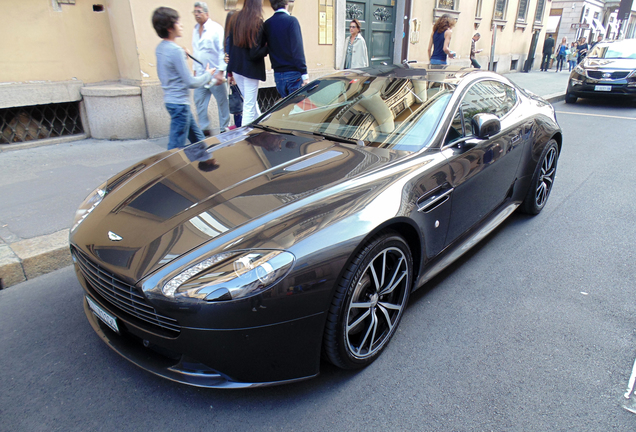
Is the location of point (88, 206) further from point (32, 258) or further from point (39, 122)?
point (39, 122)

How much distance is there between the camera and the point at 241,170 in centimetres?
250

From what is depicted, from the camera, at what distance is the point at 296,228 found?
1901mm

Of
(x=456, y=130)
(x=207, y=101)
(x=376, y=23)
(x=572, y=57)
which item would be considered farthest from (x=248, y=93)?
(x=572, y=57)

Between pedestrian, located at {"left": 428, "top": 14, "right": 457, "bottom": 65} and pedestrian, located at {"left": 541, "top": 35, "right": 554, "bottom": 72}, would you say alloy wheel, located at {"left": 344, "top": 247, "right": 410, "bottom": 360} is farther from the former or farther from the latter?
pedestrian, located at {"left": 541, "top": 35, "right": 554, "bottom": 72}

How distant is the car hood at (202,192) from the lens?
193cm

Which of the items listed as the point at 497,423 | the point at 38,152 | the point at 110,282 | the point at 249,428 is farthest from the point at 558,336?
the point at 38,152

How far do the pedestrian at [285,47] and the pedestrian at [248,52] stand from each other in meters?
0.13

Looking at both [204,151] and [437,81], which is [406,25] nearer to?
[437,81]

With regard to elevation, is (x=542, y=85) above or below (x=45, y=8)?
below

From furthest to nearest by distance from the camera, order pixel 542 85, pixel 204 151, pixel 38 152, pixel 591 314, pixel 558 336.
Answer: pixel 542 85
pixel 38 152
pixel 204 151
pixel 591 314
pixel 558 336

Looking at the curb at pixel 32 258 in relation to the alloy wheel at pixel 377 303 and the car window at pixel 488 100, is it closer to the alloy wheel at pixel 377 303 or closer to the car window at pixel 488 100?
the alloy wheel at pixel 377 303

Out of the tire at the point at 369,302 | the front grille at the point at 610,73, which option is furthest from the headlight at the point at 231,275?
the front grille at the point at 610,73

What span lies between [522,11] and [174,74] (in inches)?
760

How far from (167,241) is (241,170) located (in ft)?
2.42
